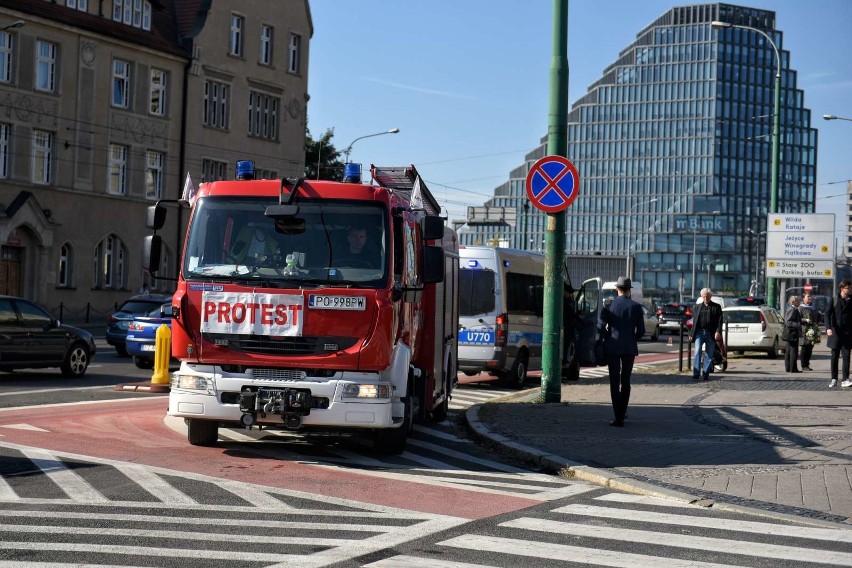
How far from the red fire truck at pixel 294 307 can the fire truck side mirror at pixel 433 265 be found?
10.5 inches

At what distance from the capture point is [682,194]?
5625 inches

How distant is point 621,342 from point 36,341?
36.2 feet

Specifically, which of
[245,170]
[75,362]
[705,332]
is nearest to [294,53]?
[705,332]

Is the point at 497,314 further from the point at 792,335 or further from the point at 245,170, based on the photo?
the point at 245,170

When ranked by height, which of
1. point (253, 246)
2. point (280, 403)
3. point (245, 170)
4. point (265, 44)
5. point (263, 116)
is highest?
point (265, 44)

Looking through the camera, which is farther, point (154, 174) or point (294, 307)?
point (154, 174)

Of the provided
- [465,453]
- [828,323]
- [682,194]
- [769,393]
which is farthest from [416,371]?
[682,194]

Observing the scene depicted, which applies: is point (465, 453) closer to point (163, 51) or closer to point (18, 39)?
point (18, 39)

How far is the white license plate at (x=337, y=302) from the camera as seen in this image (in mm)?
11180

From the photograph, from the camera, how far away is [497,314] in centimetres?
2295

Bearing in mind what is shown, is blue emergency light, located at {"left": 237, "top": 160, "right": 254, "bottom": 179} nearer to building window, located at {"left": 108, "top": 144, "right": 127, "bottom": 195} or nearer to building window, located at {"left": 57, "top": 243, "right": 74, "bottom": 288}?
building window, located at {"left": 57, "top": 243, "right": 74, "bottom": 288}

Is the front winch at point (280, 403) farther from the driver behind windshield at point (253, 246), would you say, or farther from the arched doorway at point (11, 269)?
the arched doorway at point (11, 269)

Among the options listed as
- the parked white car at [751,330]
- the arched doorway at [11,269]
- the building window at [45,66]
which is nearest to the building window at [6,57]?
the building window at [45,66]

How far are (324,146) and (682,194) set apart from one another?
77023 millimetres
